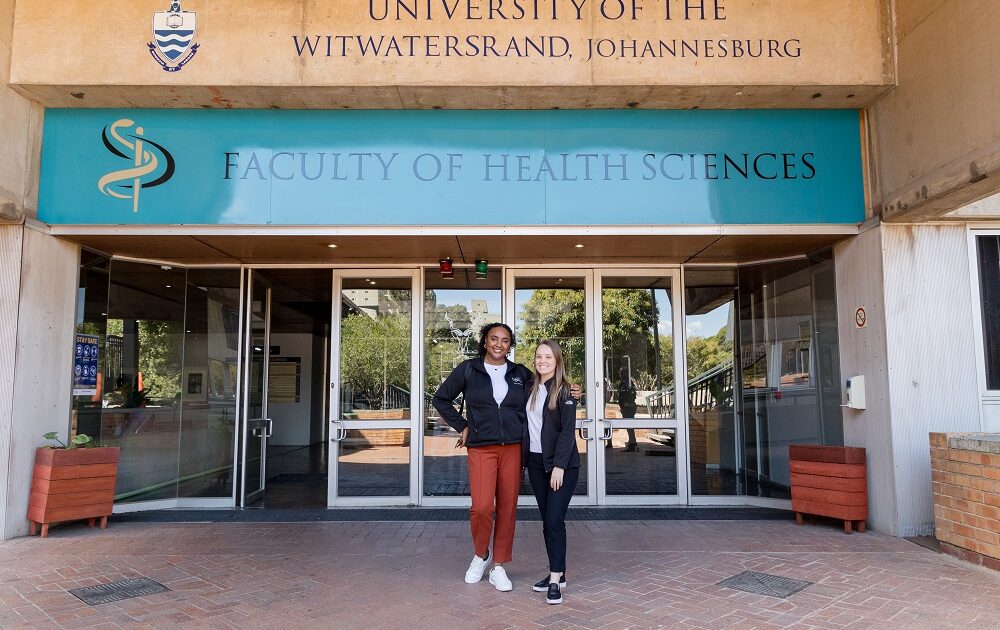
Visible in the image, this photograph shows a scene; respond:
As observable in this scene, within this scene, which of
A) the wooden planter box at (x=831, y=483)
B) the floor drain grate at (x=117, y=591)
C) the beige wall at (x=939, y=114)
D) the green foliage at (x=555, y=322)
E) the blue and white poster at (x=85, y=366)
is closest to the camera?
the floor drain grate at (x=117, y=591)

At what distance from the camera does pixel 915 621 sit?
3.66 meters

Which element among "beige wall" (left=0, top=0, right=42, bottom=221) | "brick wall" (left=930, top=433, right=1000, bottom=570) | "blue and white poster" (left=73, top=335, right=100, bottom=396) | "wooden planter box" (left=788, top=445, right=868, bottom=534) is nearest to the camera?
"brick wall" (left=930, top=433, right=1000, bottom=570)

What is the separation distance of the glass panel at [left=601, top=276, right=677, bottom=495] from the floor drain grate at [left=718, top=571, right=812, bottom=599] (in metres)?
2.32

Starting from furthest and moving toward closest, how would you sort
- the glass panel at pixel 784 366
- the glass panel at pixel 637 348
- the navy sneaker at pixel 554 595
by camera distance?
the glass panel at pixel 637 348 < the glass panel at pixel 784 366 < the navy sneaker at pixel 554 595

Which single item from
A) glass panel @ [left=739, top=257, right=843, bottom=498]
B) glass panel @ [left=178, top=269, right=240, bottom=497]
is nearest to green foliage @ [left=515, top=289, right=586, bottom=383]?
glass panel @ [left=739, top=257, right=843, bottom=498]

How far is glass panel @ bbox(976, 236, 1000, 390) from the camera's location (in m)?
5.62

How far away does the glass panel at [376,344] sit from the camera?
6.96m

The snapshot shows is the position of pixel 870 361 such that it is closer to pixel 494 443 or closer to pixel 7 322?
pixel 494 443

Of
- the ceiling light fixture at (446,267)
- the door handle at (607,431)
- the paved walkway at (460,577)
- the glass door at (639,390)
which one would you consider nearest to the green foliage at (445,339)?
the ceiling light fixture at (446,267)

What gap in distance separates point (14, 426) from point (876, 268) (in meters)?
7.16

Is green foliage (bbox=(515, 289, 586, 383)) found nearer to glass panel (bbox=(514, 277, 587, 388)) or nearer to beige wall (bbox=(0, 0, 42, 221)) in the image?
glass panel (bbox=(514, 277, 587, 388))

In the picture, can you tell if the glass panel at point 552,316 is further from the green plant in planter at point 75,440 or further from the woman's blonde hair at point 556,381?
the green plant in planter at point 75,440

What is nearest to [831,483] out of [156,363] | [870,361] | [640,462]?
[870,361]

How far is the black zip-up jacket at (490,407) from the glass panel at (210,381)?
3587mm
